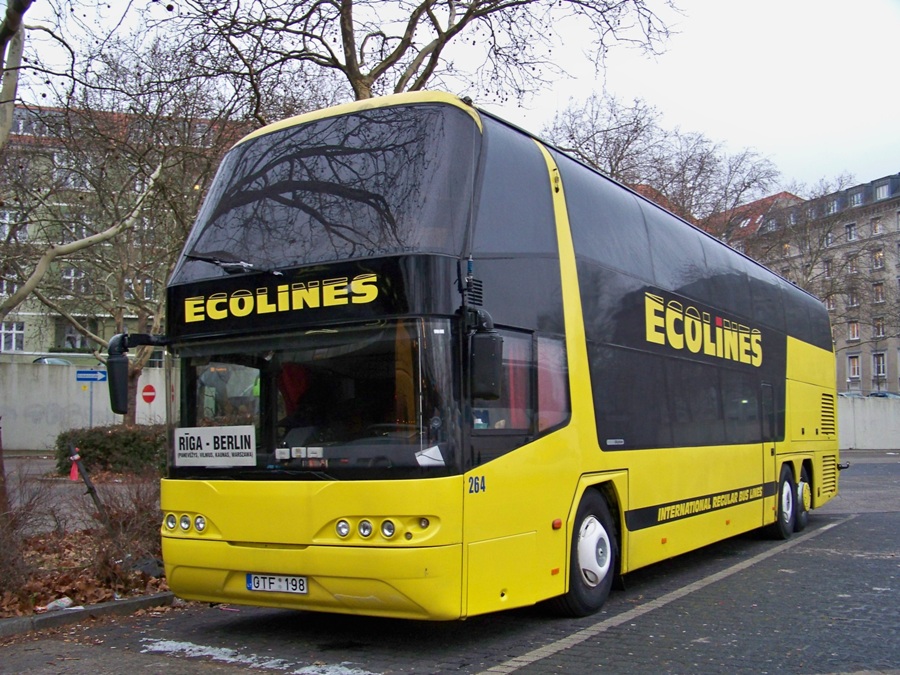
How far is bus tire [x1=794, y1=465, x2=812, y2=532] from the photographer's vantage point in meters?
14.5

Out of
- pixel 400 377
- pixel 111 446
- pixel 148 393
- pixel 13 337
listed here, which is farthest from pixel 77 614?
pixel 13 337

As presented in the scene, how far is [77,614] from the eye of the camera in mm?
7934

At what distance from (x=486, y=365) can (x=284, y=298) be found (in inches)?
63.6

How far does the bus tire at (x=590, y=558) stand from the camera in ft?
25.3

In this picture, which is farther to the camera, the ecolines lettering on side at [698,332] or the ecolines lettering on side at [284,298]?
the ecolines lettering on side at [698,332]

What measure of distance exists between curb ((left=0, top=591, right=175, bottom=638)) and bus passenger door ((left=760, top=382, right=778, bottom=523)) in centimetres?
822

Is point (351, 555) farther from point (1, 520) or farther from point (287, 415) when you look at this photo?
point (1, 520)

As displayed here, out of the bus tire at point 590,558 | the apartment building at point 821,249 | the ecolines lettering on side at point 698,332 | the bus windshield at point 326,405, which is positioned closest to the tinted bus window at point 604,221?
the ecolines lettering on side at point 698,332

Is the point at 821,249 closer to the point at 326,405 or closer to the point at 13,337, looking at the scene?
the point at 326,405

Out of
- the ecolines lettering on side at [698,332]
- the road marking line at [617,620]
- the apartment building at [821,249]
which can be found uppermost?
the apartment building at [821,249]

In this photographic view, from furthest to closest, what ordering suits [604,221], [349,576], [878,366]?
[878,366]
[604,221]
[349,576]

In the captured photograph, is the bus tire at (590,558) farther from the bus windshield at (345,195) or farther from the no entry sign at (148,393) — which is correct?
the no entry sign at (148,393)

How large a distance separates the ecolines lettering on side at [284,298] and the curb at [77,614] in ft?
9.17

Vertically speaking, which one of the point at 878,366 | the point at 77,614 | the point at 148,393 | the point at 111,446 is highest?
the point at 878,366
